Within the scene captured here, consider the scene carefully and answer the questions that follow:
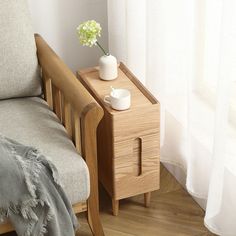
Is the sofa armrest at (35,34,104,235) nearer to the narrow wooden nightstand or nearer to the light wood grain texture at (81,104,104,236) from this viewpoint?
the light wood grain texture at (81,104,104,236)

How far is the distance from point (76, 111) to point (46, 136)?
0.51 ft

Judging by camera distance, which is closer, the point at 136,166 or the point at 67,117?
the point at 67,117

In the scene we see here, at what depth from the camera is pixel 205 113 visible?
2.22 m

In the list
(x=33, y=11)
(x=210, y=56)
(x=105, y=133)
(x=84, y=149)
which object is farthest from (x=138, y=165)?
(x=33, y=11)

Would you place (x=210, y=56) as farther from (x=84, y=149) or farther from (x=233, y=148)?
(x=84, y=149)

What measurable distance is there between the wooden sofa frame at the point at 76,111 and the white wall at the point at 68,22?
251 mm

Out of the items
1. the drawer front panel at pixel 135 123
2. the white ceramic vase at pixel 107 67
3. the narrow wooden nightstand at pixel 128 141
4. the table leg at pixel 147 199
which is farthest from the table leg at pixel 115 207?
the white ceramic vase at pixel 107 67

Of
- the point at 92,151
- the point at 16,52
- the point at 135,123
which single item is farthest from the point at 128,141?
the point at 16,52

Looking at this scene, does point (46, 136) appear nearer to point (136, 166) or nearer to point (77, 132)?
point (77, 132)

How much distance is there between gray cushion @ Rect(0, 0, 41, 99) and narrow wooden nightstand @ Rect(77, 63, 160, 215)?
0.23m

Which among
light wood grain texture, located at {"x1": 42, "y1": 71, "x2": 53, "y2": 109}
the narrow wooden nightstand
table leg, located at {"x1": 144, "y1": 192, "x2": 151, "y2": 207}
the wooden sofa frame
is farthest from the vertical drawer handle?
light wood grain texture, located at {"x1": 42, "y1": 71, "x2": 53, "y2": 109}

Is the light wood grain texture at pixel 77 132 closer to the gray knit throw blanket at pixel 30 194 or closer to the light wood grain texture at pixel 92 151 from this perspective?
the light wood grain texture at pixel 92 151

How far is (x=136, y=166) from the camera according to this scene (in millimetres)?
2391

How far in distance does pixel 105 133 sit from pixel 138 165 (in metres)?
0.19
